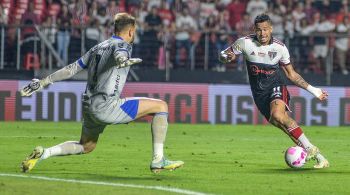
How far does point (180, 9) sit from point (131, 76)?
2699 mm

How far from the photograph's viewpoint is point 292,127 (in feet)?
45.8

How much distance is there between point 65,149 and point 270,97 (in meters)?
3.25

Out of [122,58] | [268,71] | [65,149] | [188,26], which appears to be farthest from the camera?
[188,26]

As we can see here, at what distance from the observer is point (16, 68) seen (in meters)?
24.8

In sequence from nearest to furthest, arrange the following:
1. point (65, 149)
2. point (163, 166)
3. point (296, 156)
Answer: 1. point (163, 166)
2. point (65, 149)
3. point (296, 156)

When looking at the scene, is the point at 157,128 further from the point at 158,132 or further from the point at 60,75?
the point at 60,75

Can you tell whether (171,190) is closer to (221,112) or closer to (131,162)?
(131,162)

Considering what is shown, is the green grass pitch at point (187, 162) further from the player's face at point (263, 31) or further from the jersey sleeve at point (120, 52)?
the player's face at point (263, 31)

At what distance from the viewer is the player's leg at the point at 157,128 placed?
12.1 meters

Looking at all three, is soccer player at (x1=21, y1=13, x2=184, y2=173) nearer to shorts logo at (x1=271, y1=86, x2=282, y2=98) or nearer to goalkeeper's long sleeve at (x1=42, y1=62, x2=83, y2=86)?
goalkeeper's long sleeve at (x1=42, y1=62, x2=83, y2=86)

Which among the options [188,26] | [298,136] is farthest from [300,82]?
[188,26]

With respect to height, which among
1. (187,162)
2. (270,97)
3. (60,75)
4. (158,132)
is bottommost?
(187,162)

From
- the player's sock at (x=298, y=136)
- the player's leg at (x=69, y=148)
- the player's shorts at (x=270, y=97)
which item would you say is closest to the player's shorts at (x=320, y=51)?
the player's shorts at (x=270, y=97)

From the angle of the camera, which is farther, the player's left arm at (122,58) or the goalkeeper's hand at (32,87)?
the goalkeeper's hand at (32,87)
